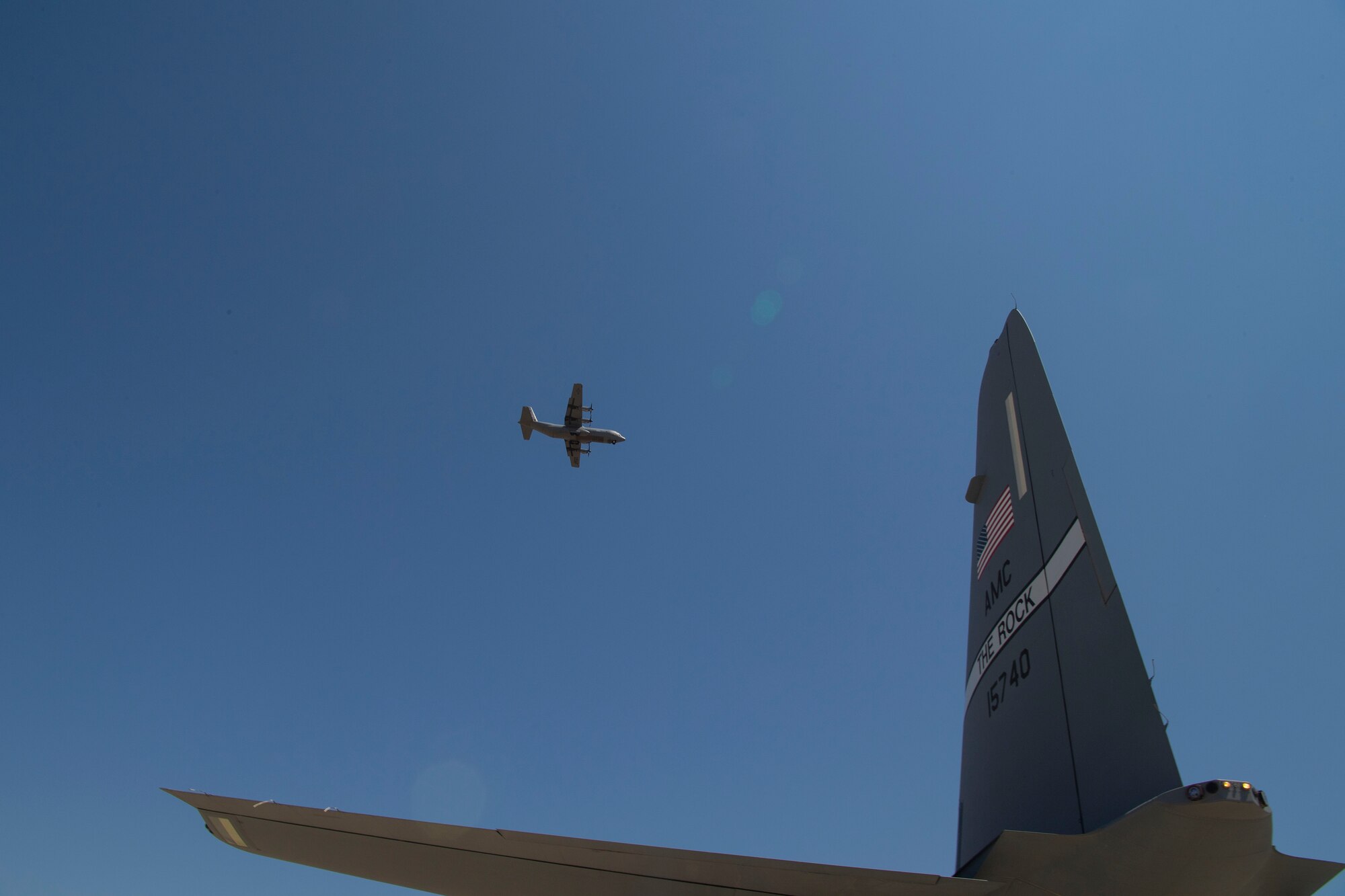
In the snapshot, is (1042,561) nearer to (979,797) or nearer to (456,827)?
(979,797)

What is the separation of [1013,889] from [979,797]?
8.68 ft

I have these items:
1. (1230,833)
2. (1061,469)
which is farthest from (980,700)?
(1230,833)

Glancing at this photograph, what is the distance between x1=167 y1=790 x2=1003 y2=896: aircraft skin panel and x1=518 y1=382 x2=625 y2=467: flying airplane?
98.5 ft

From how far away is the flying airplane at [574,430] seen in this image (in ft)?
112

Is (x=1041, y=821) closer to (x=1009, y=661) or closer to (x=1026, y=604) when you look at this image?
(x=1009, y=661)

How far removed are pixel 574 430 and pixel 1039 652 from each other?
29159 mm

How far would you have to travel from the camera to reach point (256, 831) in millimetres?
4289

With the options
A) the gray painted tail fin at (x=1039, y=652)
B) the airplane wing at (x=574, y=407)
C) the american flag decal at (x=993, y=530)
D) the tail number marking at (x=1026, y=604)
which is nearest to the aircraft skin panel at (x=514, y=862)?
the gray painted tail fin at (x=1039, y=652)

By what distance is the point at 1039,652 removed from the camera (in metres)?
6.15

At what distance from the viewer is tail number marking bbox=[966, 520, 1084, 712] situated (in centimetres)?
589

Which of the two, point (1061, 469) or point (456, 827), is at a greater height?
point (1061, 469)

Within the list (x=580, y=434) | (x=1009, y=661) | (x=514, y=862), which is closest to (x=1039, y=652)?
(x=1009, y=661)

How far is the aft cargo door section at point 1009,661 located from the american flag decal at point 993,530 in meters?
0.02

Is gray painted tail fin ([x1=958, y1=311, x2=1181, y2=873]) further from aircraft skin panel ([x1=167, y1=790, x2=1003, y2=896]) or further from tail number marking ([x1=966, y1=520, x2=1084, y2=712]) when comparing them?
aircraft skin panel ([x1=167, y1=790, x2=1003, y2=896])
